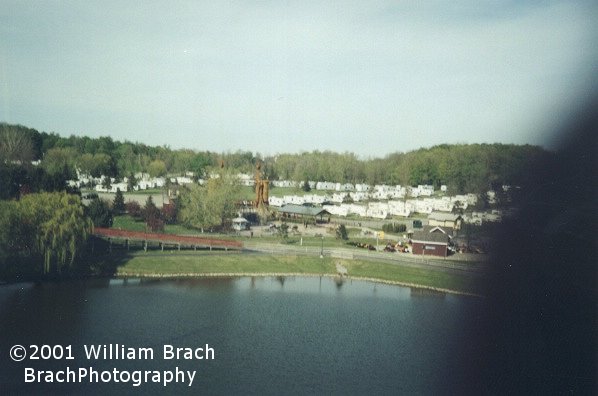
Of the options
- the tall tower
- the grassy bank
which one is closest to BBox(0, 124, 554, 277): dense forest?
the tall tower

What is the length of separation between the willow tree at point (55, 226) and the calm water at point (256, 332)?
1.31 feet

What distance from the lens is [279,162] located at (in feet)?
42.8

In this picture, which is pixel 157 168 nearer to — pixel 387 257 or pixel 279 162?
pixel 279 162

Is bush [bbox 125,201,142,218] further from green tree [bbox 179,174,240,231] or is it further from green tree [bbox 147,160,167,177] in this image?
green tree [bbox 147,160,167,177]

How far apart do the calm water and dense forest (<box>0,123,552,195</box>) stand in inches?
71.6

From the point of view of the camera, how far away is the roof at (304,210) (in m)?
9.78

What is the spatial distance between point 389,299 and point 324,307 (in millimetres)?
1001

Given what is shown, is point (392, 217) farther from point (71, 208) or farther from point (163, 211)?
point (71, 208)

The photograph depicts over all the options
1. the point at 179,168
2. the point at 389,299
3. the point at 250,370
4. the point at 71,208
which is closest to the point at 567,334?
the point at 389,299

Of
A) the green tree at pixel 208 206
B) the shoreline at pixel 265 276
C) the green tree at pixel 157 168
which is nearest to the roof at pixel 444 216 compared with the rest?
the shoreline at pixel 265 276

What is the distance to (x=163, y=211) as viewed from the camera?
27.3ft

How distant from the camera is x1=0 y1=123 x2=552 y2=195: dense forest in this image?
248 inches

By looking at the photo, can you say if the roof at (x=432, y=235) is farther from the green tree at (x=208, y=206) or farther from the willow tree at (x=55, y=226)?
the willow tree at (x=55, y=226)

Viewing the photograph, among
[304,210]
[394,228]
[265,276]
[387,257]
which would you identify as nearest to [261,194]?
[304,210]
